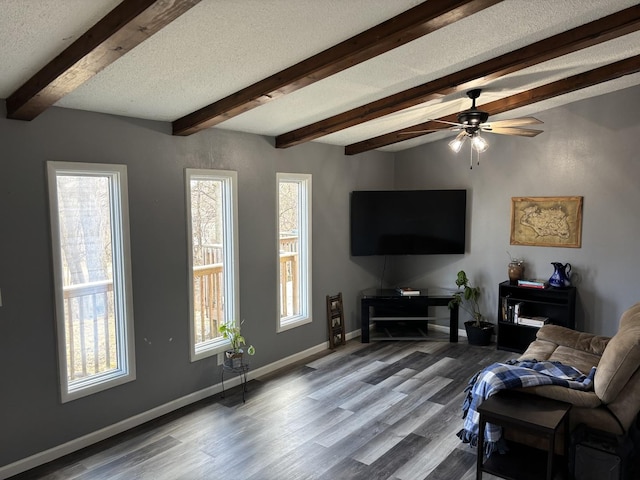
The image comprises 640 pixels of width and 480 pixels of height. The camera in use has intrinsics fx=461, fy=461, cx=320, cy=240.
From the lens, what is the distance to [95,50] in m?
2.15

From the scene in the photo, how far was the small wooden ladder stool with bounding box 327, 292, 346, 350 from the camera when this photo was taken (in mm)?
5602

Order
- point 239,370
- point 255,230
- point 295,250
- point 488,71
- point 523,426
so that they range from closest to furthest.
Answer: point 523,426 → point 488,71 → point 239,370 → point 255,230 → point 295,250

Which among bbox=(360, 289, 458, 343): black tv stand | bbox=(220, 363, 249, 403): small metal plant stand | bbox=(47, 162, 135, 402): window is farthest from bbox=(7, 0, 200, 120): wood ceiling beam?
bbox=(360, 289, 458, 343): black tv stand

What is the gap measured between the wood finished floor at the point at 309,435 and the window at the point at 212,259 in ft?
1.97

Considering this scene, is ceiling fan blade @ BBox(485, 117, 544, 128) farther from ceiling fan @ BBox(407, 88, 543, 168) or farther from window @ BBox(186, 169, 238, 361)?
window @ BBox(186, 169, 238, 361)

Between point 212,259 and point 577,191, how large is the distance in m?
4.04

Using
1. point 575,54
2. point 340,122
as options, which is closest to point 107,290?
point 340,122

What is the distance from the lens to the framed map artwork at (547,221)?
518 centimetres

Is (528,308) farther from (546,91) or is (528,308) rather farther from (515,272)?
(546,91)

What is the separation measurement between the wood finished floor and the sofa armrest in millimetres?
914

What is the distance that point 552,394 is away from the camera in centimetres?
283

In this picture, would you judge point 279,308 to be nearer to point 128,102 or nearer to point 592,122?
point 128,102

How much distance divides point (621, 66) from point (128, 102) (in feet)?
12.8

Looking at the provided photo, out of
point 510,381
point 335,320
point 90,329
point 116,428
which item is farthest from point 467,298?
point 90,329
